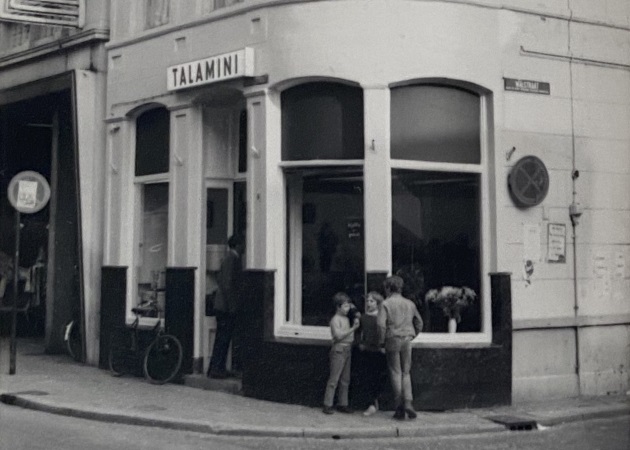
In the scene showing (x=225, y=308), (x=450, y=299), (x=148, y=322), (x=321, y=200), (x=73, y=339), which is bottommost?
(x=73, y=339)

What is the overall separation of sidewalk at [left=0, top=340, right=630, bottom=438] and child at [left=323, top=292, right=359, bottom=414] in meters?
0.23

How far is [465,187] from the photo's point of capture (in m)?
13.7

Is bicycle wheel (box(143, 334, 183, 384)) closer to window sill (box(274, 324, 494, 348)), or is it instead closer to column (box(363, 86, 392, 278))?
window sill (box(274, 324, 494, 348))

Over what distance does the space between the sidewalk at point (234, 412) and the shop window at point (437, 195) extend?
1615 millimetres

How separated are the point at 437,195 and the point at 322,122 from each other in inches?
72.7

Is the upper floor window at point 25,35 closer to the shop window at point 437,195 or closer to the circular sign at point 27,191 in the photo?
the circular sign at point 27,191

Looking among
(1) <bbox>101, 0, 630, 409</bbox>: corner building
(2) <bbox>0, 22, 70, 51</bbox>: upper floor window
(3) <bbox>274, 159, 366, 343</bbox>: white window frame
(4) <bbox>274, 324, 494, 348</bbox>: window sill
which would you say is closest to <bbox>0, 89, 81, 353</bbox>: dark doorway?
(2) <bbox>0, 22, 70, 51</bbox>: upper floor window

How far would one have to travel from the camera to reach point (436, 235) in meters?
13.5

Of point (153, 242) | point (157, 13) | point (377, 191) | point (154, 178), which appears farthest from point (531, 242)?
point (157, 13)

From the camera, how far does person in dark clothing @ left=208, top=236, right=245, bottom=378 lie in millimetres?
14438

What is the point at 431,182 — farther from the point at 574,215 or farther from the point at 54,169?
the point at 54,169

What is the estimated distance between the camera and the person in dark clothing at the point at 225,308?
14438 millimetres

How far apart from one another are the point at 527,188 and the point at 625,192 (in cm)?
206

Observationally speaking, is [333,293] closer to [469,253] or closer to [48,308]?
[469,253]
